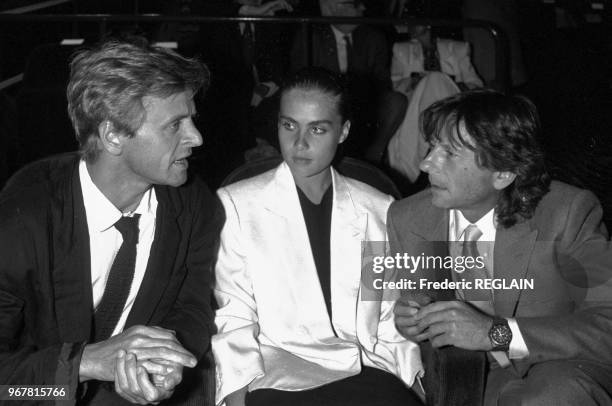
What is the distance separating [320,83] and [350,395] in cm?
105

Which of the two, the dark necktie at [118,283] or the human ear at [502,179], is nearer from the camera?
the dark necktie at [118,283]

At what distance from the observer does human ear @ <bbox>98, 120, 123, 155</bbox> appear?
1.98m

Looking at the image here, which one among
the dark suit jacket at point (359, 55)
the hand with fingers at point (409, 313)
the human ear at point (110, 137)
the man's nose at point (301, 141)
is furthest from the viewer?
the dark suit jacket at point (359, 55)

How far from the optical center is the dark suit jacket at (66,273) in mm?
1776

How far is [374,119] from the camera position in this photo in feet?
13.7

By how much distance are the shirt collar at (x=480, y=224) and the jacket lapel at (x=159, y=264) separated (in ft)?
2.99

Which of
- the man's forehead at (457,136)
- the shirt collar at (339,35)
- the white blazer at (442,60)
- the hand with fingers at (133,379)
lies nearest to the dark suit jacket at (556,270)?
the man's forehead at (457,136)

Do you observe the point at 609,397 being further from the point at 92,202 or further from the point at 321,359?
the point at 92,202

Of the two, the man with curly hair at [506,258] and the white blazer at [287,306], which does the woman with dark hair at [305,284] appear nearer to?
the white blazer at [287,306]

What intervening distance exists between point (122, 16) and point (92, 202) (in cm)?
236

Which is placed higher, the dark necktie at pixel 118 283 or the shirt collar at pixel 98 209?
the shirt collar at pixel 98 209

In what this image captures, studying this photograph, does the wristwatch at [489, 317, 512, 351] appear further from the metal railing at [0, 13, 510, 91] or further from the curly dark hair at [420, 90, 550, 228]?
the metal railing at [0, 13, 510, 91]

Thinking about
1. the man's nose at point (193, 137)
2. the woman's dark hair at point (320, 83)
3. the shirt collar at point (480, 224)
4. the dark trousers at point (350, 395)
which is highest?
the woman's dark hair at point (320, 83)

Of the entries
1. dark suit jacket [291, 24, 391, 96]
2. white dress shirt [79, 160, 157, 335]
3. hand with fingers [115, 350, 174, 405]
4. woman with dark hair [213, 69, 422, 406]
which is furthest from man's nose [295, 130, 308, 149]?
dark suit jacket [291, 24, 391, 96]
